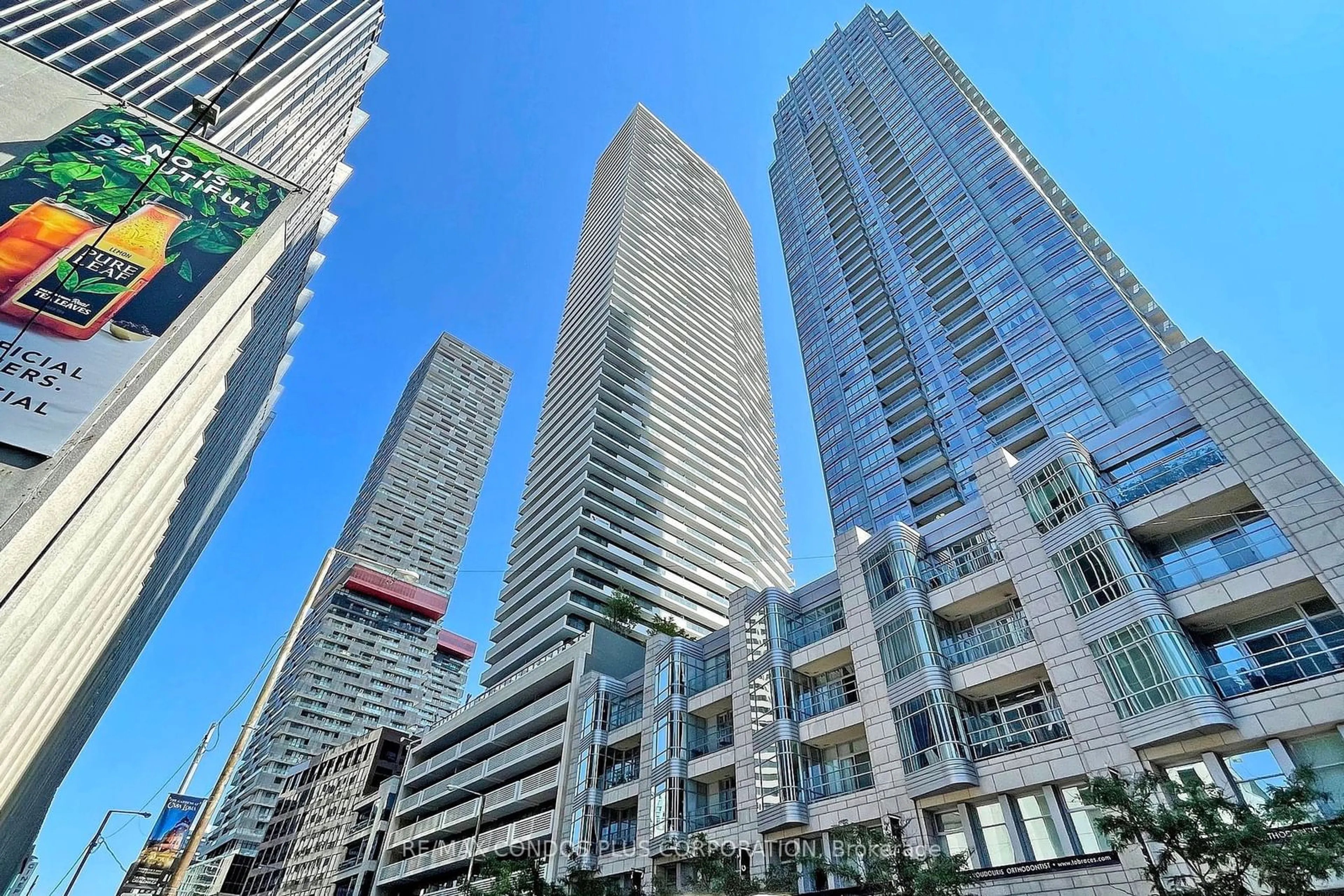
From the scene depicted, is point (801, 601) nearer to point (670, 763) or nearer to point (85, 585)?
point (670, 763)

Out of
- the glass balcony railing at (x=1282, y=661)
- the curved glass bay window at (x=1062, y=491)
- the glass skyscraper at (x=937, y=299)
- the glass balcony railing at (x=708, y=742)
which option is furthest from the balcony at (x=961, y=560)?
the glass balcony railing at (x=708, y=742)

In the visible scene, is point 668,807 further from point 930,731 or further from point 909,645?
point 909,645

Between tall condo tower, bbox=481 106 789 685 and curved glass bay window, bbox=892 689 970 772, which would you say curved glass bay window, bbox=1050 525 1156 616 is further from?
tall condo tower, bbox=481 106 789 685

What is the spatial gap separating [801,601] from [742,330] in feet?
286

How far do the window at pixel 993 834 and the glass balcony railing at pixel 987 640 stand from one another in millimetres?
5353

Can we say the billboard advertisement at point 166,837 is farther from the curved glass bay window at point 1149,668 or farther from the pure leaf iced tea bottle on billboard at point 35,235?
the curved glass bay window at point 1149,668

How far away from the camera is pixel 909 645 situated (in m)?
30.0

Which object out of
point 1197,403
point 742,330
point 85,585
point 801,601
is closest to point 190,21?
point 85,585

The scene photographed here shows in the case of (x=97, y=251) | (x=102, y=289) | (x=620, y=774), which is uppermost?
(x=97, y=251)

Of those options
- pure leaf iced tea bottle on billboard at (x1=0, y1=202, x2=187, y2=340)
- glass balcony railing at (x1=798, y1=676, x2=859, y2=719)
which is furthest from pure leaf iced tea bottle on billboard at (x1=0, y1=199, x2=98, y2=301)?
glass balcony railing at (x1=798, y1=676, x2=859, y2=719)

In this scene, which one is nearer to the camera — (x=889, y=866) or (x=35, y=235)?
(x=889, y=866)

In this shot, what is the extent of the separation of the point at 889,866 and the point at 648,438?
226 feet

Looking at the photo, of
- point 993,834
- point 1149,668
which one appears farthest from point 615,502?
point 1149,668

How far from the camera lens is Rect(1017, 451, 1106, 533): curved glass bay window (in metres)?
27.6
